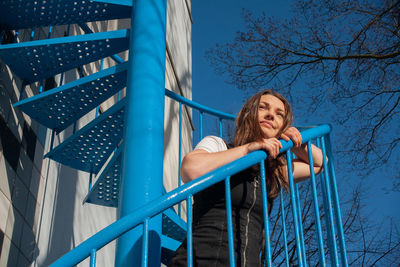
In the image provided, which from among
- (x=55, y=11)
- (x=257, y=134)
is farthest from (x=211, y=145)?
(x=55, y=11)

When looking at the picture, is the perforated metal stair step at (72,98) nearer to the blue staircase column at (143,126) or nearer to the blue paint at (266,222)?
the blue staircase column at (143,126)

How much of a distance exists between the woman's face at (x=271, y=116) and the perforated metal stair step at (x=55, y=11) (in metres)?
1.41

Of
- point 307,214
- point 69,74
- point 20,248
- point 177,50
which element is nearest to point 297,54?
point 177,50

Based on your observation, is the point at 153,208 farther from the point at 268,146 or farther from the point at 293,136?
the point at 293,136

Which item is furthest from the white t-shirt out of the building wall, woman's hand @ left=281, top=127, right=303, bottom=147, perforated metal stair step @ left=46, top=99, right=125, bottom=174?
the building wall

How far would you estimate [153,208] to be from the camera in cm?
182

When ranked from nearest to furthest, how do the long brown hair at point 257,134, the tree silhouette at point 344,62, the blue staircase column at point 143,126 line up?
the long brown hair at point 257,134 → the blue staircase column at point 143,126 → the tree silhouette at point 344,62

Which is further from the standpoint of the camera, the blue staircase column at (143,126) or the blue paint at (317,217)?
the blue staircase column at (143,126)

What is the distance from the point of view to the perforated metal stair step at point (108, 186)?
10.3ft

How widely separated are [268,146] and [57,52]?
1.68 meters

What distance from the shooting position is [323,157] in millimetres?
2229

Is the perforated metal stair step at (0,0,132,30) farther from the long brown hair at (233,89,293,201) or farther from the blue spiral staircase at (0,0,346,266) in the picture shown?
the long brown hair at (233,89,293,201)

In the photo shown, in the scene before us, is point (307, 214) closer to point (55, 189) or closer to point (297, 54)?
point (297, 54)

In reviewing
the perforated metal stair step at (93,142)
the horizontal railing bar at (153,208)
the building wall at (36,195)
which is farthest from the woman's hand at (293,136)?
the building wall at (36,195)
